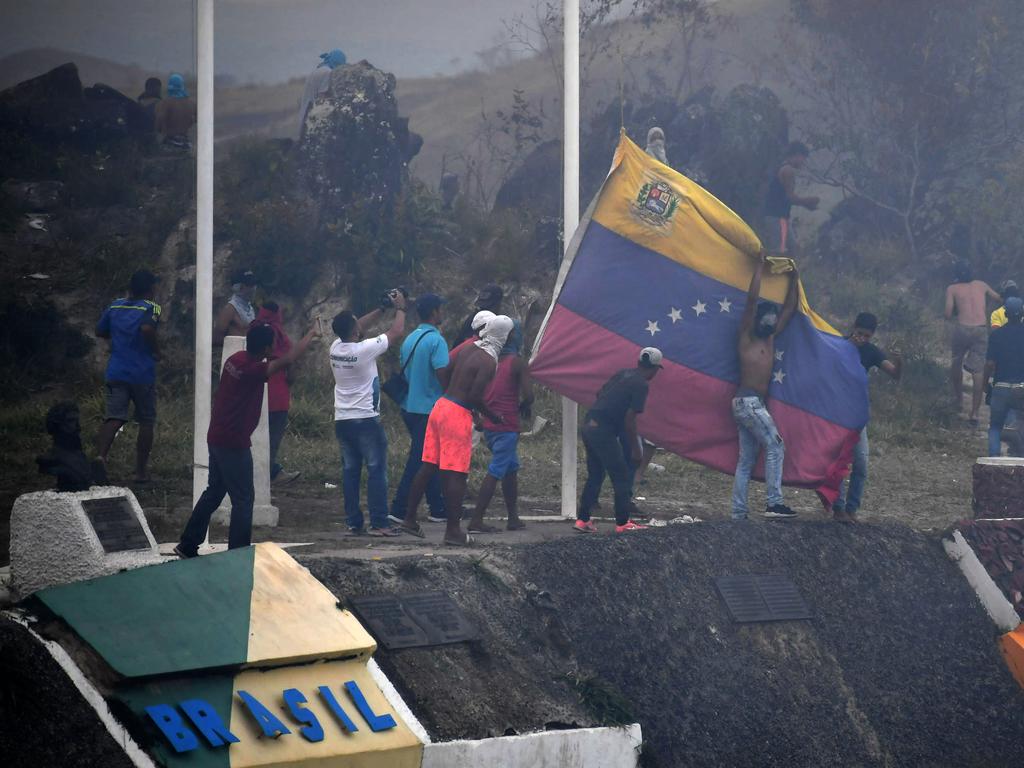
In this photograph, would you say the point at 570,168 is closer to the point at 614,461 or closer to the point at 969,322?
the point at 614,461

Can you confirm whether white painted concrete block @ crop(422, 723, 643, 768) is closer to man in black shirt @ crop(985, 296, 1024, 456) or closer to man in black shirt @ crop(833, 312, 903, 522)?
man in black shirt @ crop(833, 312, 903, 522)

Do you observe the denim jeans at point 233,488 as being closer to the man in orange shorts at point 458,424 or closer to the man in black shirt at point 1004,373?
the man in orange shorts at point 458,424

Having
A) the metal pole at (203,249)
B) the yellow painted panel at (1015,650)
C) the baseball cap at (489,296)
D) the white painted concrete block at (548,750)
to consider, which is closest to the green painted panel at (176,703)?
the white painted concrete block at (548,750)

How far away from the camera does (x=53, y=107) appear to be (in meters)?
21.7

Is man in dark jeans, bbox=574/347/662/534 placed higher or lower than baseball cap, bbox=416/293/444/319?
lower

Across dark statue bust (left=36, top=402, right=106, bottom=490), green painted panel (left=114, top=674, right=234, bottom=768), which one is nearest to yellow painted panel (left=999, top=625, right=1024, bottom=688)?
green painted panel (left=114, top=674, right=234, bottom=768)

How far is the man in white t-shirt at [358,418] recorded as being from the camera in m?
10.1

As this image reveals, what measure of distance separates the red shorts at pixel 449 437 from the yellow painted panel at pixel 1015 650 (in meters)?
4.22

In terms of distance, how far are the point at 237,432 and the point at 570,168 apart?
4.20m

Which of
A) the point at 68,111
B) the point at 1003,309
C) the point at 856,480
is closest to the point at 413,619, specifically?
the point at 856,480

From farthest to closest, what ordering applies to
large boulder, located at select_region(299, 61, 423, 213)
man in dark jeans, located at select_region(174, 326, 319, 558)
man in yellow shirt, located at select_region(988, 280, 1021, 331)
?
1. large boulder, located at select_region(299, 61, 423, 213)
2. man in yellow shirt, located at select_region(988, 280, 1021, 331)
3. man in dark jeans, located at select_region(174, 326, 319, 558)

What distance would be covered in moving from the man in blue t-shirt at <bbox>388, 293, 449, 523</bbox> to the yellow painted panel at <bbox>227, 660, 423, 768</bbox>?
3659 millimetres

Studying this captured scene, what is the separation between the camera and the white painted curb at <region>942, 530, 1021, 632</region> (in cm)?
1052

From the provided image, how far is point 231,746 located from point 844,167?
19.2 meters
